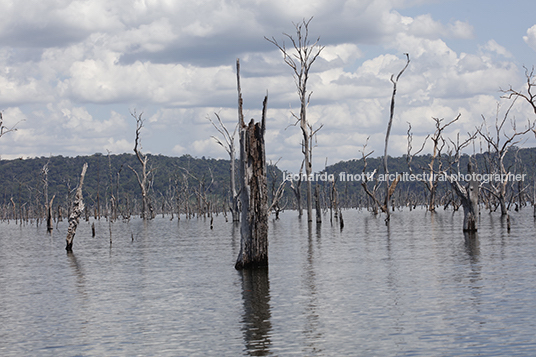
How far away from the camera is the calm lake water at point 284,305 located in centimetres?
992

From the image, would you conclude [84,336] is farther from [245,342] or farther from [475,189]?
[475,189]

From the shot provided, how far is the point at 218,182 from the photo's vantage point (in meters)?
153

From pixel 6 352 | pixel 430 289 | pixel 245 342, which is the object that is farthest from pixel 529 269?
pixel 6 352

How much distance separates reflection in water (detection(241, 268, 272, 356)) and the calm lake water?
0.03 m

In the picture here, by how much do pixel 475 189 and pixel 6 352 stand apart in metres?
25.3

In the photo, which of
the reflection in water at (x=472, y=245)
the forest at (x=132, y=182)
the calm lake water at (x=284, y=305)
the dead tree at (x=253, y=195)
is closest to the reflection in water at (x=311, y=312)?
the calm lake water at (x=284, y=305)

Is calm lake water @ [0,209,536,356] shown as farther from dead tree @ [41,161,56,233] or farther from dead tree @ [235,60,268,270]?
dead tree @ [41,161,56,233]

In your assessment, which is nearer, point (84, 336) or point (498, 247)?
point (84, 336)

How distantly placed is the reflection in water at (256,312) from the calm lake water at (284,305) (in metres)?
0.03

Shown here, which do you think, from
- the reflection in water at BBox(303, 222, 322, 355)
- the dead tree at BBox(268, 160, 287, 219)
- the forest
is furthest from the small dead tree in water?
the forest

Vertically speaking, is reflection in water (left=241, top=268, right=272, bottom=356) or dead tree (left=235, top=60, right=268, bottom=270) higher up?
dead tree (left=235, top=60, right=268, bottom=270)

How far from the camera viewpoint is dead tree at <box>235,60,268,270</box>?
1880 centimetres

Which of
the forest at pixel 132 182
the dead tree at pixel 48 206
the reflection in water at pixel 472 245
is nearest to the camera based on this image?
the reflection in water at pixel 472 245

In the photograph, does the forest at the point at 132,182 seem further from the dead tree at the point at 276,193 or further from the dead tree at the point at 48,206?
the dead tree at the point at 276,193
